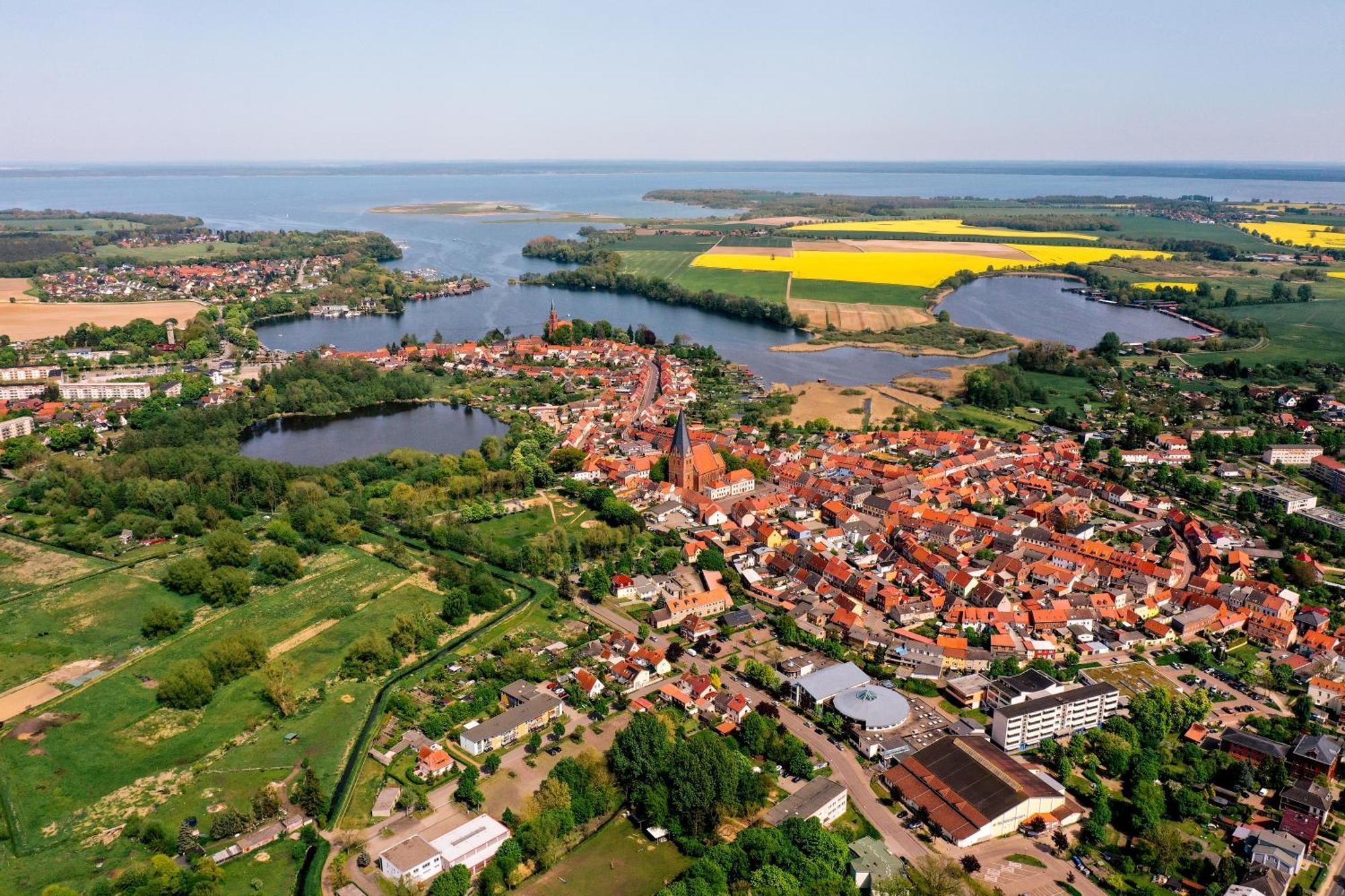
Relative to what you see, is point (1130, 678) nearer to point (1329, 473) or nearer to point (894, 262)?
point (1329, 473)

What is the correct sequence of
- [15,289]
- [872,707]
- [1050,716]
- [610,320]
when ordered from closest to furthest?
[1050,716] → [872,707] → [610,320] → [15,289]

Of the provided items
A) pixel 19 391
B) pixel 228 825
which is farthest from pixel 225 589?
pixel 19 391

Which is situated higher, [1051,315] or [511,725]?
[1051,315]

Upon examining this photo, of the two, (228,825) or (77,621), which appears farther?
(77,621)

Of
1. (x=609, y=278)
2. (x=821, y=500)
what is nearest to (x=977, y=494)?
(x=821, y=500)

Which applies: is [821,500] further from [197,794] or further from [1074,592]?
[197,794]

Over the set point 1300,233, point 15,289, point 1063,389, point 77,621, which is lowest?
point 77,621

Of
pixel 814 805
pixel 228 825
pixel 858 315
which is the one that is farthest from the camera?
pixel 858 315

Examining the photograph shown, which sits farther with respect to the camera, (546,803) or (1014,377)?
(1014,377)
